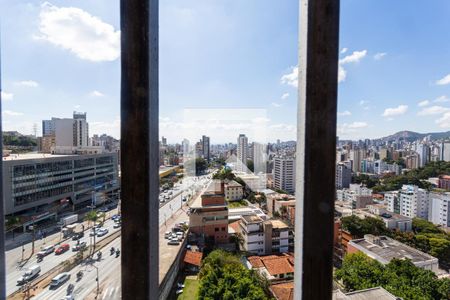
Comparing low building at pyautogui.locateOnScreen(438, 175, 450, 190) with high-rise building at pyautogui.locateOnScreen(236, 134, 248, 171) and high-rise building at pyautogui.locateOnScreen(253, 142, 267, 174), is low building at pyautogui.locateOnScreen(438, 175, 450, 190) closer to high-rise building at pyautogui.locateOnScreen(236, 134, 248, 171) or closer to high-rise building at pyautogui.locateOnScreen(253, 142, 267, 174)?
high-rise building at pyautogui.locateOnScreen(253, 142, 267, 174)

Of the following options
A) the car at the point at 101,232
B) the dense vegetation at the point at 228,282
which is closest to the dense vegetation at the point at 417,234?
the dense vegetation at the point at 228,282

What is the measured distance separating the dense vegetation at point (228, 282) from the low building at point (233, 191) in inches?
247

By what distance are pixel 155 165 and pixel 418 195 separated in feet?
80.0

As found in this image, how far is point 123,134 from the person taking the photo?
45 cm

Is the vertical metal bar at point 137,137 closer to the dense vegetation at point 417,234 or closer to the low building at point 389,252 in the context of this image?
the low building at point 389,252

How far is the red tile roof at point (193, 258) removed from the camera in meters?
9.03

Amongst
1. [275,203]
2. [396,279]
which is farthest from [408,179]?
[396,279]

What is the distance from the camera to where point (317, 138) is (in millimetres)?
453

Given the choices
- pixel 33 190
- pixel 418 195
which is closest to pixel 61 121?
pixel 33 190

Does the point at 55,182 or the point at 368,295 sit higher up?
the point at 55,182

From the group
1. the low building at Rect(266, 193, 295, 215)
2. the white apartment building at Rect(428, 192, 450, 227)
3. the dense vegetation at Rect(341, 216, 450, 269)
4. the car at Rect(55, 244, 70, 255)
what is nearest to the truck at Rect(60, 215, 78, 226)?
the car at Rect(55, 244, 70, 255)

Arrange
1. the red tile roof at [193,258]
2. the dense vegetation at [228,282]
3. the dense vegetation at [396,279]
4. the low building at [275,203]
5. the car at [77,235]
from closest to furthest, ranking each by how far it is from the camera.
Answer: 1. the dense vegetation at [228,282]
2. the dense vegetation at [396,279]
3. the red tile roof at [193,258]
4. the car at [77,235]
5. the low building at [275,203]

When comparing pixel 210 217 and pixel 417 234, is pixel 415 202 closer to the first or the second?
pixel 417 234

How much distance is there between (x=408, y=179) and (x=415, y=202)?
213 inches
